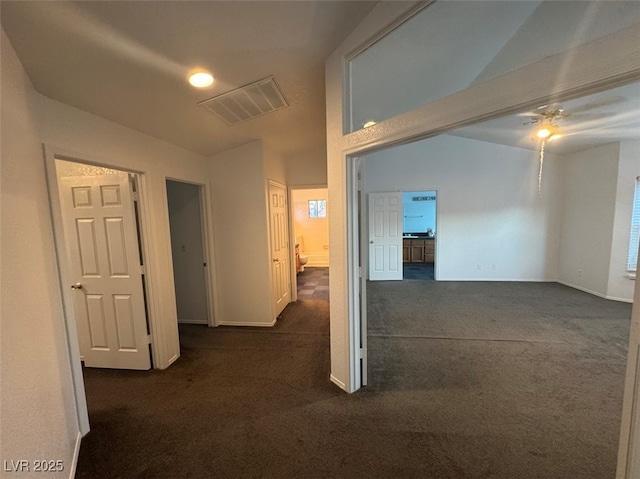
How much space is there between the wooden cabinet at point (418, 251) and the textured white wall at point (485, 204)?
2.19m

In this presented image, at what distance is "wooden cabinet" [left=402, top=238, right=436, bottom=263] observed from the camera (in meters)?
8.14

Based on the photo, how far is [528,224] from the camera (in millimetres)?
5637

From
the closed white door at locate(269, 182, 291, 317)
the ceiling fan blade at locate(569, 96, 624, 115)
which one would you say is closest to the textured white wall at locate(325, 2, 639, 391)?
the closed white door at locate(269, 182, 291, 317)

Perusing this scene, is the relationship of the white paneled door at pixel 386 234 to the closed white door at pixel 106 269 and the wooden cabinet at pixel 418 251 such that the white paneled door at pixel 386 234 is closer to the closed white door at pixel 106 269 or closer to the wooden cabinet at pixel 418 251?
the wooden cabinet at pixel 418 251

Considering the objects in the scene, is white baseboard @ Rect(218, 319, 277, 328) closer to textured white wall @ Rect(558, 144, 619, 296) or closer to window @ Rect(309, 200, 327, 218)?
window @ Rect(309, 200, 327, 218)

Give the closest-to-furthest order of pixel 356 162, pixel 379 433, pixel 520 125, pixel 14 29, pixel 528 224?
pixel 14 29
pixel 379 433
pixel 356 162
pixel 520 125
pixel 528 224

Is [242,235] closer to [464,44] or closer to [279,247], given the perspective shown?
[279,247]

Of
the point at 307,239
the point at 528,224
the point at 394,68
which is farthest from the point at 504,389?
the point at 307,239

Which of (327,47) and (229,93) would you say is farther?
(229,93)

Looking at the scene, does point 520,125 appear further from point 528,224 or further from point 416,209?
point 416,209

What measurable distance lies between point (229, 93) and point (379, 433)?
2.84 metres

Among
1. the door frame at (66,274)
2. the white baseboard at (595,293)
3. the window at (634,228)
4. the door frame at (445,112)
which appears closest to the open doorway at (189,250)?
the door frame at (66,274)

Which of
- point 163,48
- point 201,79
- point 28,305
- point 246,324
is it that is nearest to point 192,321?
point 246,324

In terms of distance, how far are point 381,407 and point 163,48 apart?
2.91m
